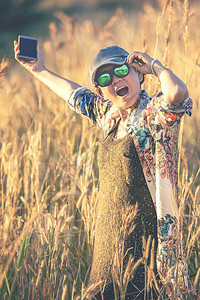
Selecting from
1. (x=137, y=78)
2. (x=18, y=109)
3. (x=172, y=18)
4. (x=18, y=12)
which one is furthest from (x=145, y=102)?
(x=18, y=12)

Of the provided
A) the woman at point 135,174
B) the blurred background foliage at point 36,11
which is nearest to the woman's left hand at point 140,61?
the woman at point 135,174

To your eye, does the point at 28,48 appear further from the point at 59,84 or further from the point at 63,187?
the point at 63,187

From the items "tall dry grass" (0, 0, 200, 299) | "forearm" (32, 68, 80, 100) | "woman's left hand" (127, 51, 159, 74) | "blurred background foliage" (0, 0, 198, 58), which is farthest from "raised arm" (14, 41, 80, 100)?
"blurred background foliage" (0, 0, 198, 58)

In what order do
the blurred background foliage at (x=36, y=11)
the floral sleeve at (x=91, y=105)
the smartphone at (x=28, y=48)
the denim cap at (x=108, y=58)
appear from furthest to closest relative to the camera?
the blurred background foliage at (x=36, y=11) < the smartphone at (x=28, y=48) < the floral sleeve at (x=91, y=105) < the denim cap at (x=108, y=58)

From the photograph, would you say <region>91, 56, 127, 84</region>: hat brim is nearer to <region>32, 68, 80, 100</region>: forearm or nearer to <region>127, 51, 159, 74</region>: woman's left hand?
<region>127, 51, 159, 74</region>: woman's left hand

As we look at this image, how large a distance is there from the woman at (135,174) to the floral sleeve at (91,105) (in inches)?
2.7

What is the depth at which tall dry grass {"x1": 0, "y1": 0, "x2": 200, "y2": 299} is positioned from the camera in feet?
5.34

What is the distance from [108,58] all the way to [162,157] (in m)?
0.43

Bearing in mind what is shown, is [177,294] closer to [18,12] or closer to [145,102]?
[145,102]

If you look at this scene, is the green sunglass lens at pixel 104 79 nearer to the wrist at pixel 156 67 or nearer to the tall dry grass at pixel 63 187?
the wrist at pixel 156 67

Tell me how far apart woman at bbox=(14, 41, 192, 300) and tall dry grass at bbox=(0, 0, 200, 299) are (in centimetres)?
8

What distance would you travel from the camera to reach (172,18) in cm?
187

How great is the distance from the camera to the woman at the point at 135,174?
1512mm

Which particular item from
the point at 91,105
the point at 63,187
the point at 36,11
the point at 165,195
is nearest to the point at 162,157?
the point at 165,195
